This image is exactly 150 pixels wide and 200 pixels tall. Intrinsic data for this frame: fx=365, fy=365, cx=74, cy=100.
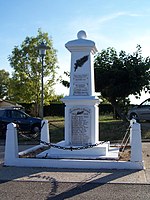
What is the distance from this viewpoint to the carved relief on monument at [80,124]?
428 inches

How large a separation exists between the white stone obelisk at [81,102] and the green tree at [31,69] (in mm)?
25719

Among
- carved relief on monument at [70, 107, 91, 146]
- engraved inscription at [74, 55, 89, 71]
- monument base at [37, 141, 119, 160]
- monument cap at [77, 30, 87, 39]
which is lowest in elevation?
monument base at [37, 141, 119, 160]

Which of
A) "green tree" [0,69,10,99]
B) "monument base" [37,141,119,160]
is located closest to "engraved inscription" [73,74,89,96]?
"monument base" [37,141,119,160]

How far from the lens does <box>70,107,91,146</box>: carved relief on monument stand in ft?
35.7

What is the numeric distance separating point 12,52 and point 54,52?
4.38 metres

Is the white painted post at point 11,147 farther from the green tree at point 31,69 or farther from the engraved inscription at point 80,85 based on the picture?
the green tree at point 31,69

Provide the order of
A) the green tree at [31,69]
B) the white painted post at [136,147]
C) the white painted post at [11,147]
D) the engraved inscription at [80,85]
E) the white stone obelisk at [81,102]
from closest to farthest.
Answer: the white painted post at [136,147] → the white painted post at [11,147] → the white stone obelisk at [81,102] → the engraved inscription at [80,85] → the green tree at [31,69]

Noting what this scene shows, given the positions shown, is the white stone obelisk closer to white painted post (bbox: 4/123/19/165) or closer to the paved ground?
white painted post (bbox: 4/123/19/165)

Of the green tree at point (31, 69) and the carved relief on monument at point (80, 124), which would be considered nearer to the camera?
the carved relief on monument at point (80, 124)

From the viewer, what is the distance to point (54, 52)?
3859cm

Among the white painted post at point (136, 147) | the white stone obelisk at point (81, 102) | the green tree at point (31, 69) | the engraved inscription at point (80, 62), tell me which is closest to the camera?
the white painted post at point (136, 147)

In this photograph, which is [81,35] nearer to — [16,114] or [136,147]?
[136,147]

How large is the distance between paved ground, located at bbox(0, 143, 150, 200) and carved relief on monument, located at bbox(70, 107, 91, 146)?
2.14 m

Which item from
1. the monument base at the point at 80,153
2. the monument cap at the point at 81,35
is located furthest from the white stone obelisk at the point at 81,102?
the monument base at the point at 80,153
